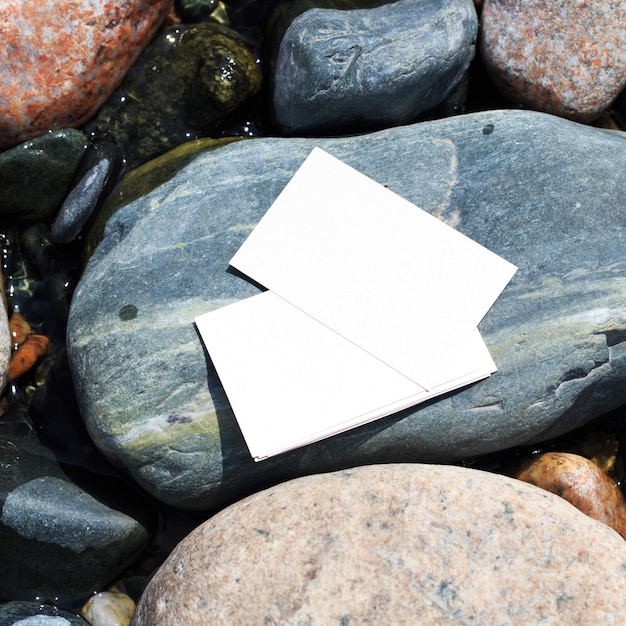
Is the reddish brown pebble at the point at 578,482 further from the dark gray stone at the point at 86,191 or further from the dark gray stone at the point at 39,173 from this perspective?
the dark gray stone at the point at 39,173

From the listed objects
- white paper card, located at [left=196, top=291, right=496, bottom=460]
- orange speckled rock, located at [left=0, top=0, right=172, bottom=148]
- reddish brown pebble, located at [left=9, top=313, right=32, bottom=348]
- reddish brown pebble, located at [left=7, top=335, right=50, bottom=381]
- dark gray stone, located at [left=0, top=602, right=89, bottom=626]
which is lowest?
dark gray stone, located at [left=0, top=602, right=89, bottom=626]

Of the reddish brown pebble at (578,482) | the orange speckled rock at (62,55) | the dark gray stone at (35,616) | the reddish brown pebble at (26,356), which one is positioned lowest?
the reddish brown pebble at (578,482)

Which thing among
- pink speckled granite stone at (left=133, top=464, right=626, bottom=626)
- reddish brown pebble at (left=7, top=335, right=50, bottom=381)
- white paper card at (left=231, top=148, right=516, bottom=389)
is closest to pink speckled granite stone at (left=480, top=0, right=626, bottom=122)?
white paper card at (left=231, top=148, right=516, bottom=389)

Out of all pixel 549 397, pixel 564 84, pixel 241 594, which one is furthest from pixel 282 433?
pixel 564 84

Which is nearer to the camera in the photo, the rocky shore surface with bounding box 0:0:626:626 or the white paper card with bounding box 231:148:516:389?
the rocky shore surface with bounding box 0:0:626:626

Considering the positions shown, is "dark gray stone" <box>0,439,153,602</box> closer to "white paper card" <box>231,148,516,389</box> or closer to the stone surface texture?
the stone surface texture

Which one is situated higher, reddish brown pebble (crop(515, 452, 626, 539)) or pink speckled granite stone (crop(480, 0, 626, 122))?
pink speckled granite stone (crop(480, 0, 626, 122))

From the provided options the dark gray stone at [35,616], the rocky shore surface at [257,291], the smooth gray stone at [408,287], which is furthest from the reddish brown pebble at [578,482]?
the dark gray stone at [35,616]
